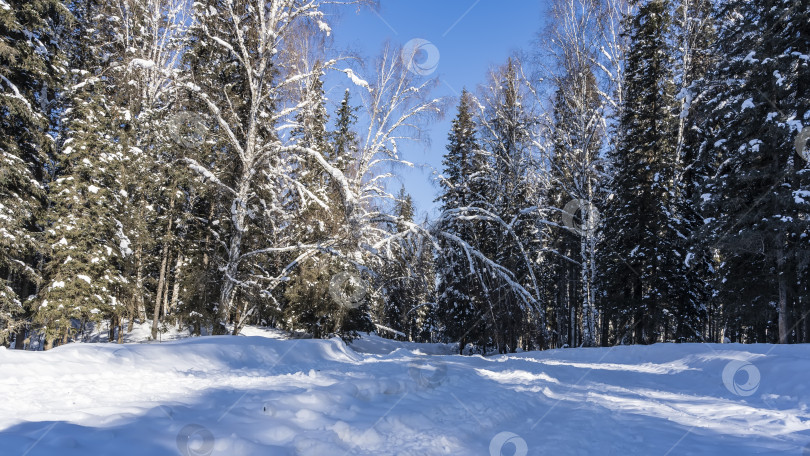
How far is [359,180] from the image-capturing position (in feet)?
32.6

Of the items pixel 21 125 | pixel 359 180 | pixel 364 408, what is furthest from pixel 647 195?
pixel 21 125

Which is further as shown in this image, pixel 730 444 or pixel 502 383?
pixel 502 383

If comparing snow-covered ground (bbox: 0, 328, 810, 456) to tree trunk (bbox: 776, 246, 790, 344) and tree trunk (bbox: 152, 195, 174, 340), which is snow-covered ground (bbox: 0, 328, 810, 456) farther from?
tree trunk (bbox: 152, 195, 174, 340)

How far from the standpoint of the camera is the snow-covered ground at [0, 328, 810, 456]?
311cm

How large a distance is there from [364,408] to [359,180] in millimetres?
6344

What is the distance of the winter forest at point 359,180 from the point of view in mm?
9023

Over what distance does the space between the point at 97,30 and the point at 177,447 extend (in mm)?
22242

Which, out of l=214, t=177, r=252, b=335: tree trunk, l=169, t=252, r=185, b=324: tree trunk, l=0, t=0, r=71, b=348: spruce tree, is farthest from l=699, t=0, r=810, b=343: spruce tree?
l=169, t=252, r=185, b=324: tree trunk

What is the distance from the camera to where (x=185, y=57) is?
1266 cm

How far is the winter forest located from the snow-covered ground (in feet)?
7.72

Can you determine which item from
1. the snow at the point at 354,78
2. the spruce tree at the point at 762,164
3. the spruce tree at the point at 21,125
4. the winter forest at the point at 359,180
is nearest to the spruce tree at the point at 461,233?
the winter forest at the point at 359,180

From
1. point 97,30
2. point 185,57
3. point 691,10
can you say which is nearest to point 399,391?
point 185,57

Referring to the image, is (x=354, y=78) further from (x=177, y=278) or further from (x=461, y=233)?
(x=177, y=278)

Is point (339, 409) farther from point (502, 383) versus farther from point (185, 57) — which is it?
point (185, 57)
